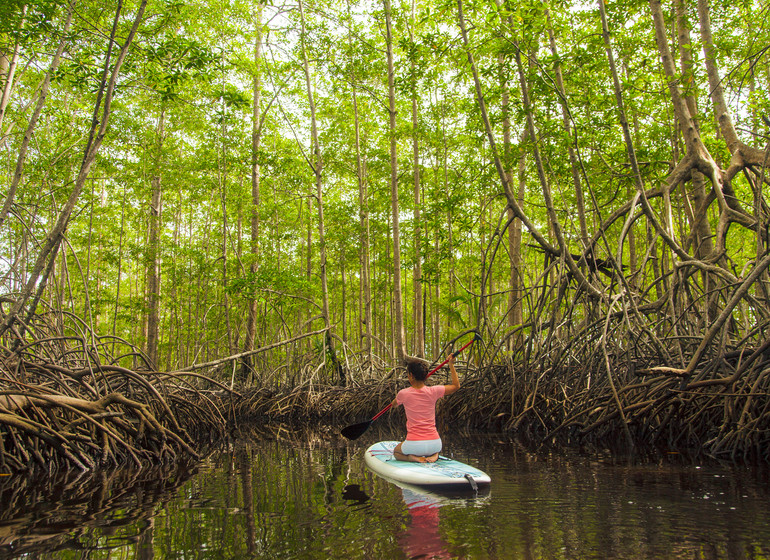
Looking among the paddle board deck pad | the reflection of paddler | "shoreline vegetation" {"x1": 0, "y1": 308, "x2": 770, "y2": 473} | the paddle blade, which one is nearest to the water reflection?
"shoreline vegetation" {"x1": 0, "y1": 308, "x2": 770, "y2": 473}

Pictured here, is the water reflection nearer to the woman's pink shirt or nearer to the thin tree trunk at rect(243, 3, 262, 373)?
the woman's pink shirt

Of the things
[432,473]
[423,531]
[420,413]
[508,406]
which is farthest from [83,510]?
[508,406]

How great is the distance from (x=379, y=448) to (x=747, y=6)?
6514 millimetres

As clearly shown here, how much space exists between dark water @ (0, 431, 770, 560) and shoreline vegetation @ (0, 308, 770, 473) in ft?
1.29

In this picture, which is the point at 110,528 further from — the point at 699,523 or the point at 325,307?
the point at 325,307

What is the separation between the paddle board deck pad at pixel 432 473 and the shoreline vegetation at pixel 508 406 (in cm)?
165

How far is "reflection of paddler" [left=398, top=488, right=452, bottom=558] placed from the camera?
87.4 inches

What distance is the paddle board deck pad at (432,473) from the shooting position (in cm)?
343

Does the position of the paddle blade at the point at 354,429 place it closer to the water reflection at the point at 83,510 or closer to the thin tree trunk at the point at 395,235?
the water reflection at the point at 83,510

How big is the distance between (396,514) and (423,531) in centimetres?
42

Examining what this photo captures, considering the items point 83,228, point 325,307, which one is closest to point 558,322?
point 325,307

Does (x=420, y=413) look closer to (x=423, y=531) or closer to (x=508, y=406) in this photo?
(x=423, y=531)

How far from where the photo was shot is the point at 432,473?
3631mm

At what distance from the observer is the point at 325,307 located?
9992 millimetres
